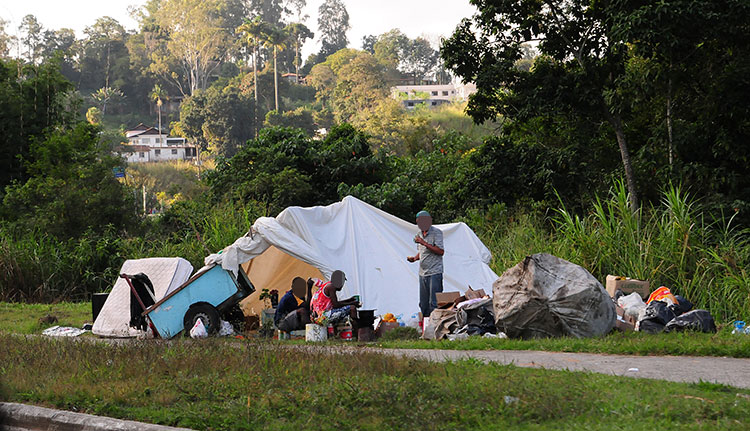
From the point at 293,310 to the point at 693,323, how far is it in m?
5.67

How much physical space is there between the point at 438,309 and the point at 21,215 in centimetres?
1695

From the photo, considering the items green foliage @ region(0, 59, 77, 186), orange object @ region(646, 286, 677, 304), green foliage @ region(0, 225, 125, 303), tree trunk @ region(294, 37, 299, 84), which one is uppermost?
tree trunk @ region(294, 37, 299, 84)

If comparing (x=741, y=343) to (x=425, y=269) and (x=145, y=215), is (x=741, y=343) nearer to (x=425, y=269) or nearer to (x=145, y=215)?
(x=425, y=269)

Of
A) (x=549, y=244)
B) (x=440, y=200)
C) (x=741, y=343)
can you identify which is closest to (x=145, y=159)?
(x=440, y=200)

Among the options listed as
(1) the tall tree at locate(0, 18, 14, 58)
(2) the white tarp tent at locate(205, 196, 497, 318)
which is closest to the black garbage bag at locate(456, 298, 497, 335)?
(2) the white tarp tent at locate(205, 196, 497, 318)

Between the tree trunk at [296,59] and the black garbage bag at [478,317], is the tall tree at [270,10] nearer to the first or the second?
the tree trunk at [296,59]

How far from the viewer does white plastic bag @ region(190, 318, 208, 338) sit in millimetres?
11680

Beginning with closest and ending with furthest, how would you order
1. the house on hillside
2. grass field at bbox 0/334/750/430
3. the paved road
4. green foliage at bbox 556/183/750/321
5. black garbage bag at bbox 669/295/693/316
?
grass field at bbox 0/334/750/430, the paved road, black garbage bag at bbox 669/295/693/316, green foliage at bbox 556/183/750/321, the house on hillside

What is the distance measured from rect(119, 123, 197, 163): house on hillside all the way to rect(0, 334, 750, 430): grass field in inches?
3140

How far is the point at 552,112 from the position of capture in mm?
18281

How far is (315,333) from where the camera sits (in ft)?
36.7

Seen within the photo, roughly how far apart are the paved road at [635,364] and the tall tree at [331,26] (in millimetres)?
105909

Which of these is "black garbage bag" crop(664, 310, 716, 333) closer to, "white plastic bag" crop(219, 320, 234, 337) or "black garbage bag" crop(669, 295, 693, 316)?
"black garbage bag" crop(669, 295, 693, 316)

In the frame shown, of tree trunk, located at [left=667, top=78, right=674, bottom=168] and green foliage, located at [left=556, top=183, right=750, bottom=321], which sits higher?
tree trunk, located at [left=667, top=78, right=674, bottom=168]
